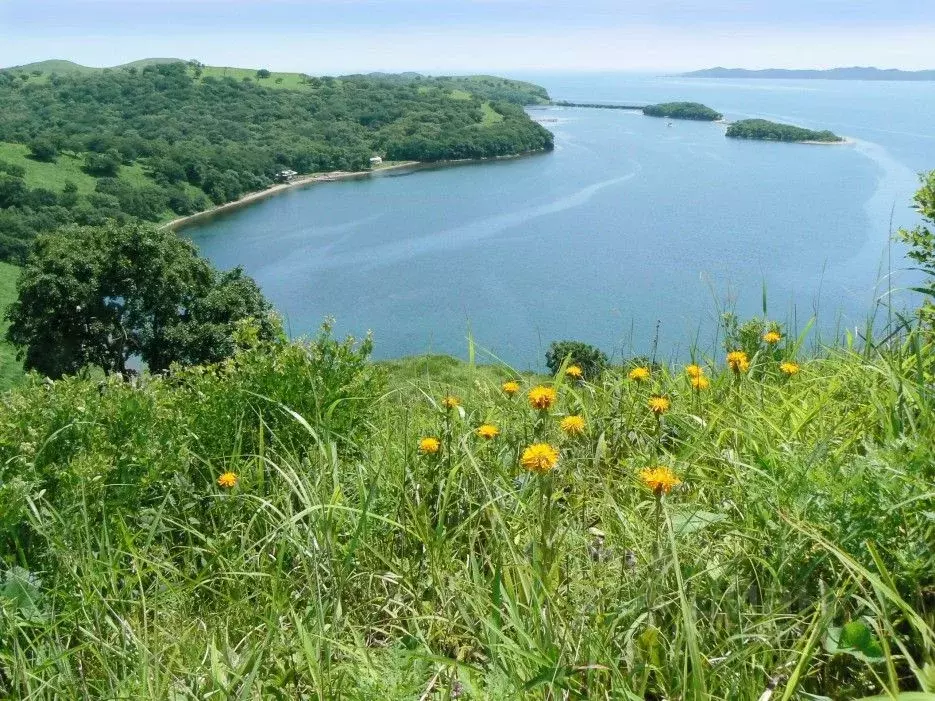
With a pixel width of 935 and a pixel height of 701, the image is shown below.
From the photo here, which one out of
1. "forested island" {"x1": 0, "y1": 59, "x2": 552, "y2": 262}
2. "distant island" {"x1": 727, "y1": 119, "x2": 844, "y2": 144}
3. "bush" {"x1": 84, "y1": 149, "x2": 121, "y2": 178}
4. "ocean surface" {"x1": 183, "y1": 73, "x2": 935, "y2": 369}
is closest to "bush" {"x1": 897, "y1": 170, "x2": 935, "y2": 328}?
"ocean surface" {"x1": 183, "y1": 73, "x2": 935, "y2": 369}

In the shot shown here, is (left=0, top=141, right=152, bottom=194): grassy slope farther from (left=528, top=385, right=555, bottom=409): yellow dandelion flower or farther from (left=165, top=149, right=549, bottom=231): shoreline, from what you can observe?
(left=528, top=385, right=555, bottom=409): yellow dandelion flower

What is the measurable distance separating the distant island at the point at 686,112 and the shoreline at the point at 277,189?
166ft

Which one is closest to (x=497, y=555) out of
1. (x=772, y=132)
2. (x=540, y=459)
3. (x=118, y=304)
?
(x=540, y=459)

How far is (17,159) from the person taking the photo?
234ft

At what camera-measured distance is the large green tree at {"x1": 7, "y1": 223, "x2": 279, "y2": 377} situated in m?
18.7

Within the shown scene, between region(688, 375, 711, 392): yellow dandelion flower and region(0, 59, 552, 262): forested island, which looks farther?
region(0, 59, 552, 262): forested island

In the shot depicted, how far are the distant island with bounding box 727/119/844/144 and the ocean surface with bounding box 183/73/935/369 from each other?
8.41 feet

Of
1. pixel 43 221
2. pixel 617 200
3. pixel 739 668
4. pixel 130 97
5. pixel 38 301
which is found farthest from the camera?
pixel 130 97

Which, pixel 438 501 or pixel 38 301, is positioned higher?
pixel 438 501

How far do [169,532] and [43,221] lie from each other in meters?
60.4

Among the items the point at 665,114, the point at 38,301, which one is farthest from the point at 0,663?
the point at 665,114

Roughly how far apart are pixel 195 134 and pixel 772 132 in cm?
7172

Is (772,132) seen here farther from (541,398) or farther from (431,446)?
(431,446)

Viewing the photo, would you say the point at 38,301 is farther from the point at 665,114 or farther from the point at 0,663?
the point at 665,114
